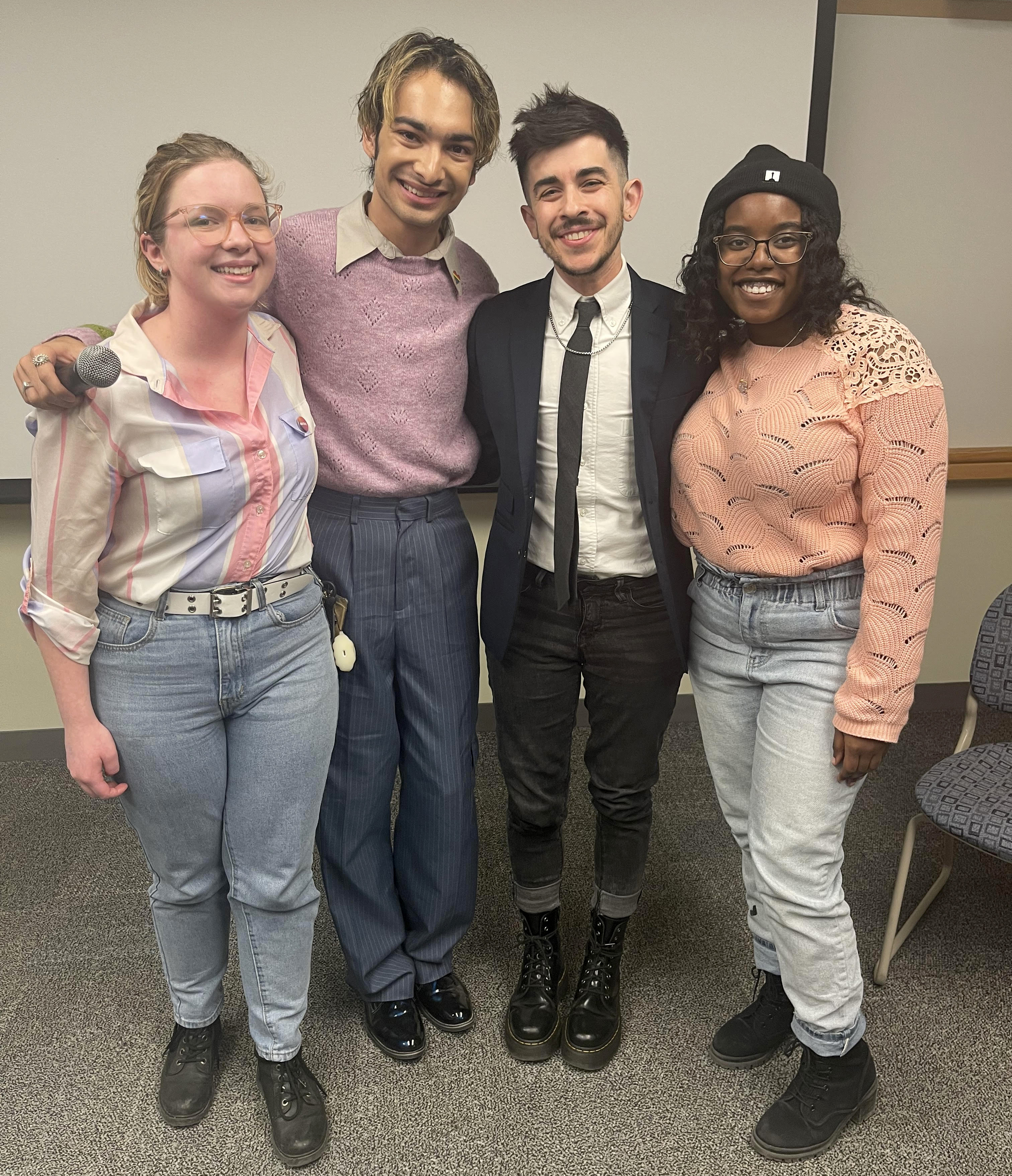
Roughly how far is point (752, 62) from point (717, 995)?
2416mm

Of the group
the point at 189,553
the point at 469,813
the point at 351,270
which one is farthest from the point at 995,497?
the point at 189,553

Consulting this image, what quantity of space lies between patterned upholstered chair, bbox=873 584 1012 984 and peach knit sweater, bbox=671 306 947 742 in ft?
1.78

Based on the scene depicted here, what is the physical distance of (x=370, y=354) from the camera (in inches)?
64.8

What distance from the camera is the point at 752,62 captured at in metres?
2.73

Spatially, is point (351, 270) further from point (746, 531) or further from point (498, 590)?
point (746, 531)

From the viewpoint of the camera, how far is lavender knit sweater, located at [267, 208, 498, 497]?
1.65 metres

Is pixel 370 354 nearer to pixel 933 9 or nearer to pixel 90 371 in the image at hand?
pixel 90 371

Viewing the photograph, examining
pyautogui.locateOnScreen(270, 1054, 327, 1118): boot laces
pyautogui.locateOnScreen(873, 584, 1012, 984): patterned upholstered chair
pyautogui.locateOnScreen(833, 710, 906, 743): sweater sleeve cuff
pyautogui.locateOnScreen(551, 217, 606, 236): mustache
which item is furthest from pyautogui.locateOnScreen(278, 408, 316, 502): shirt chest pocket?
pyautogui.locateOnScreen(873, 584, 1012, 984): patterned upholstered chair

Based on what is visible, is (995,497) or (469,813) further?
(995,497)

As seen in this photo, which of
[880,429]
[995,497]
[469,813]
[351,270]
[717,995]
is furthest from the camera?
[995,497]

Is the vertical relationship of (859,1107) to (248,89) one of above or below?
below

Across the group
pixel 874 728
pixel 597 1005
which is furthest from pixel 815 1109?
pixel 874 728

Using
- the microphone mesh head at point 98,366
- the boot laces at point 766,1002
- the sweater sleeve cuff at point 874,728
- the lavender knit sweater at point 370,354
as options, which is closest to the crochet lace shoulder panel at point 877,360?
the sweater sleeve cuff at point 874,728

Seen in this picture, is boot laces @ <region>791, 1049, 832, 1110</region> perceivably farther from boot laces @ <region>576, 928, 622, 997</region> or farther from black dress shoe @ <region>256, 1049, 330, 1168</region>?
black dress shoe @ <region>256, 1049, 330, 1168</region>
